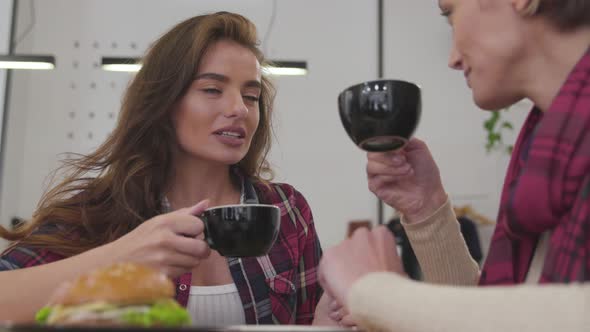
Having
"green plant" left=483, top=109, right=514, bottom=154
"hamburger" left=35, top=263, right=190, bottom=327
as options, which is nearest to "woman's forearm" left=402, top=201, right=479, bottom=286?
"hamburger" left=35, top=263, right=190, bottom=327

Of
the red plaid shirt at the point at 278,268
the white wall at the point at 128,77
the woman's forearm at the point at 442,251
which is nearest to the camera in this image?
the woman's forearm at the point at 442,251

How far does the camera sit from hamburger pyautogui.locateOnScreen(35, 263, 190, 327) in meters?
0.69

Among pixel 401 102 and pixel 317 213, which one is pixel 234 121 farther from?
pixel 317 213

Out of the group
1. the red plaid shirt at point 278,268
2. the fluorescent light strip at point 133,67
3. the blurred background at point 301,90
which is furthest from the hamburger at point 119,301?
the blurred background at point 301,90

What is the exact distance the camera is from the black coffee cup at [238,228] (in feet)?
3.93

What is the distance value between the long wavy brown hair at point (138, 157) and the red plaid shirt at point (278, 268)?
0.11 m

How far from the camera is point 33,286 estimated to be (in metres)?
1.27

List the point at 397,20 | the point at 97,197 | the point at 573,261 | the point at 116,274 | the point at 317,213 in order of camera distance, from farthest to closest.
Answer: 1. the point at 397,20
2. the point at 317,213
3. the point at 97,197
4. the point at 573,261
5. the point at 116,274

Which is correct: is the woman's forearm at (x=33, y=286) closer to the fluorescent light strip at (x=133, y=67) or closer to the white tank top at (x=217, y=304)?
the white tank top at (x=217, y=304)

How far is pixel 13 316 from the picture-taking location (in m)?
1.29

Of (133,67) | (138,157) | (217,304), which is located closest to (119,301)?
(217,304)

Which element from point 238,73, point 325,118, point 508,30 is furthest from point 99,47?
point 508,30

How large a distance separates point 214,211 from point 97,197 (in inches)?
29.3

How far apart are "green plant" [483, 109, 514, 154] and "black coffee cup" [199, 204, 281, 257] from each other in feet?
15.3
